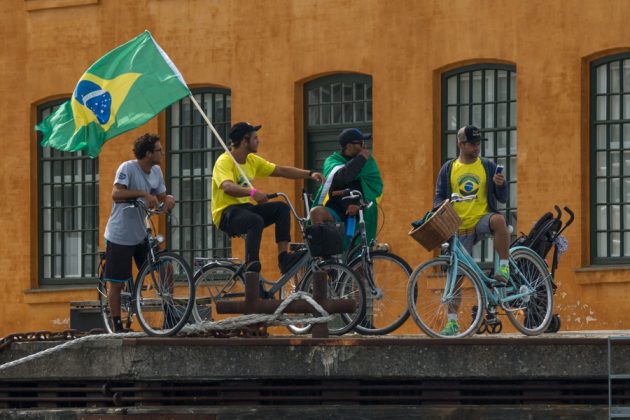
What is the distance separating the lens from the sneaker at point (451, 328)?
1582 centimetres

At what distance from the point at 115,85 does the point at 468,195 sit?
318 centimetres

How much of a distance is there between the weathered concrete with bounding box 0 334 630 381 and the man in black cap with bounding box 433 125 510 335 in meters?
2.04

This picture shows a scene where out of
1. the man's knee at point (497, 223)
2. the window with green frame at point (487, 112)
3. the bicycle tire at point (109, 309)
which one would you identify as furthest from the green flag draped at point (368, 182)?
the window with green frame at point (487, 112)

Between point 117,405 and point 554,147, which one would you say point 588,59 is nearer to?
point 554,147

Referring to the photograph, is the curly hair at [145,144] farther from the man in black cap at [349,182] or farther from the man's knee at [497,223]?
the man's knee at [497,223]

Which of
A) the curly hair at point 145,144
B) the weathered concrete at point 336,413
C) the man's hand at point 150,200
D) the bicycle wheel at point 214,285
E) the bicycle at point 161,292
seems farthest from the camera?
the curly hair at point 145,144

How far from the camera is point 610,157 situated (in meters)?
25.5

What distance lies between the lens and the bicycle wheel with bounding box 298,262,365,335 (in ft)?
53.5

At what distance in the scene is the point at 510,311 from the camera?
16.4m

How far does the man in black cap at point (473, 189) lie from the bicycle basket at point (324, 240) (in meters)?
0.83

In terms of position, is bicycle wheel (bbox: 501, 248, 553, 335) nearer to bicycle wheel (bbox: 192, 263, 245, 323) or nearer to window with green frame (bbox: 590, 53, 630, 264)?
bicycle wheel (bbox: 192, 263, 245, 323)

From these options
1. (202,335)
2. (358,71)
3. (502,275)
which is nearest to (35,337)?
(202,335)

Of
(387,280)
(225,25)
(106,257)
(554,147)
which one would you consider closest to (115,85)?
(106,257)

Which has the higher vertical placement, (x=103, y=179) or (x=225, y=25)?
(x=225, y=25)
